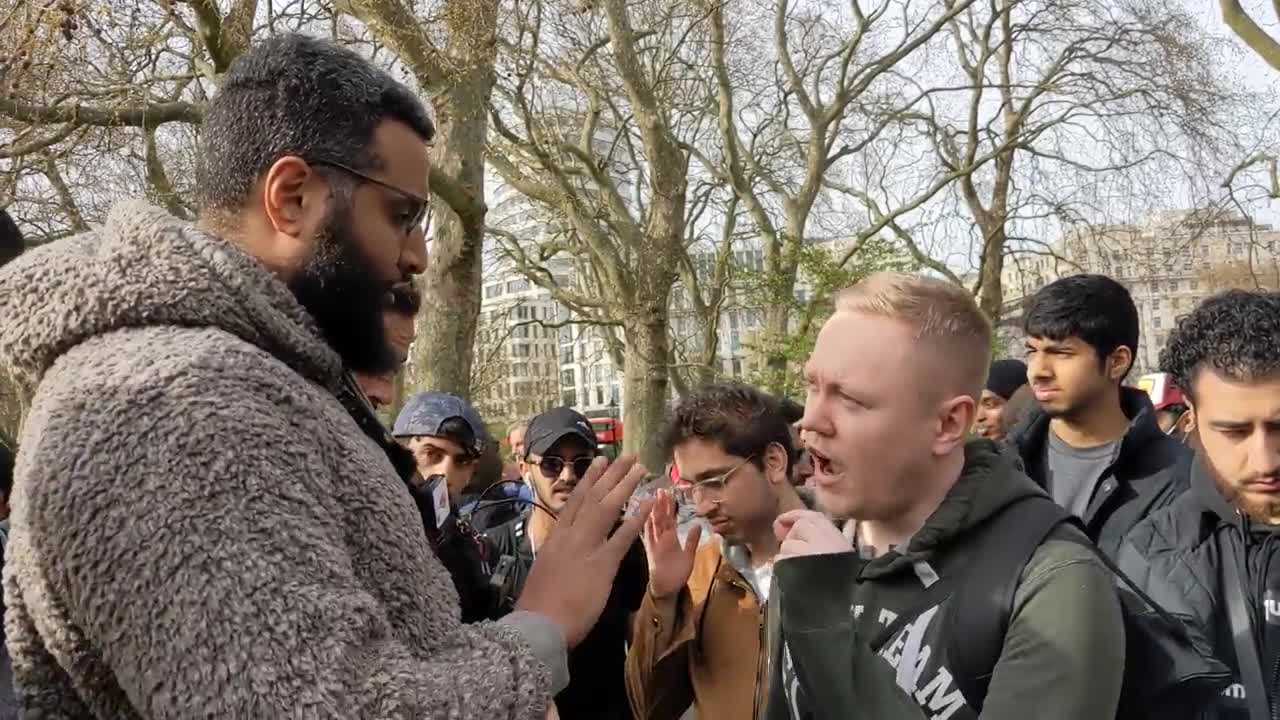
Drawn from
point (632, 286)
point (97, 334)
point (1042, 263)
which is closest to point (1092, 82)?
point (1042, 263)

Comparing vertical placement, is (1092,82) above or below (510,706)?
above

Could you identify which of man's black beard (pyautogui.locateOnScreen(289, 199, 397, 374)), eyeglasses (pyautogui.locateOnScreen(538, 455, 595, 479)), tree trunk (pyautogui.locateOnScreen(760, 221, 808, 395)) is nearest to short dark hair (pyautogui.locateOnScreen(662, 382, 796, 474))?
eyeglasses (pyautogui.locateOnScreen(538, 455, 595, 479))

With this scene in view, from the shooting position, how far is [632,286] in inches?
567

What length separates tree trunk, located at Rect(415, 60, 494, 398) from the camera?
826 centimetres

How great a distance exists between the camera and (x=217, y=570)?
109 centimetres

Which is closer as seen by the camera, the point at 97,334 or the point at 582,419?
the point at 97,334

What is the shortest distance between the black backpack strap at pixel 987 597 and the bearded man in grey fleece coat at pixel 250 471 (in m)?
0.61

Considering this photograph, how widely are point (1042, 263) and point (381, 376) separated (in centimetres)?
1965

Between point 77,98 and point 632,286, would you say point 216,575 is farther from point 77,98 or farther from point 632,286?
point 632,286

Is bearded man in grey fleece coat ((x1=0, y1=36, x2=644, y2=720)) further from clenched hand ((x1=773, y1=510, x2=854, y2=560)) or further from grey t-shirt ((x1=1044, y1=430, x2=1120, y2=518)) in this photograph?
grey t-shirt ((x1=1044, y1=430, x2=1120, y2=518))

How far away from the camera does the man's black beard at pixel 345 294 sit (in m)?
1.45

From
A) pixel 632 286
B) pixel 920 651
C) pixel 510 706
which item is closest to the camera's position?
pixel 510 706

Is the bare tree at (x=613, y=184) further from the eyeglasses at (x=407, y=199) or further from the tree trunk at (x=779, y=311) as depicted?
the eyeglasses at (x=407, y=199)

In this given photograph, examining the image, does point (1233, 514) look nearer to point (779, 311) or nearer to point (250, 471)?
point (250, 471)
